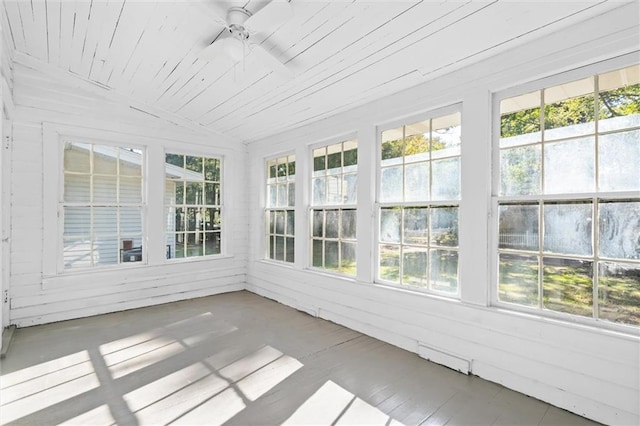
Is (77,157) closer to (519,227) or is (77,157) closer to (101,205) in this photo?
(101,205)

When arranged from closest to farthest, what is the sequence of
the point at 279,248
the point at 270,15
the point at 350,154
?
the point at 270,15 < the point at 350,154 < the point at 279,248

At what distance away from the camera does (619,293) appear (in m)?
2.03

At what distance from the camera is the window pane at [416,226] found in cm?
304

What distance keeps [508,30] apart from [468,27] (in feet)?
0.87

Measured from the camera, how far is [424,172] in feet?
10.0

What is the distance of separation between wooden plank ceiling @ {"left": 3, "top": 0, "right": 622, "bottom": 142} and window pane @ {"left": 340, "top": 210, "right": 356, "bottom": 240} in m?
1.19

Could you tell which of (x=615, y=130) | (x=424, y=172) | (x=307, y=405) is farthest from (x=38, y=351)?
(x=615, y=130)

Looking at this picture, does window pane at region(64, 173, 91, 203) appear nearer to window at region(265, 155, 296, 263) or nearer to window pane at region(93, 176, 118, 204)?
window pane at region(93, 176, 118, 204)

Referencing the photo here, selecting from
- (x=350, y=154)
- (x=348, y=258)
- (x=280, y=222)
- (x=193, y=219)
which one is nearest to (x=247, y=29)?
(x=350, y=154)

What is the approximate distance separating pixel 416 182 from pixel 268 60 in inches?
66.1

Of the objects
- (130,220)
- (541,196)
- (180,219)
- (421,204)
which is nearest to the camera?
(541,196)

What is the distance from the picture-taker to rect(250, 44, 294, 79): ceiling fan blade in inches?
92.0

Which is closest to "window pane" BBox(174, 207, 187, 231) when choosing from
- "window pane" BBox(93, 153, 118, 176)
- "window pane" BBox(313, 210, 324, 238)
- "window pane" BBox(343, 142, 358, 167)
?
"window pane" BBox(93, 153, 118, 176)

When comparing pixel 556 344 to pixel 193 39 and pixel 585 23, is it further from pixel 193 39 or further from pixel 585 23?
pixel 193 39
